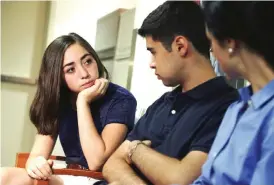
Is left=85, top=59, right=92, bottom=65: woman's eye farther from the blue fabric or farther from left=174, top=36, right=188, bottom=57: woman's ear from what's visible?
the blue fabric

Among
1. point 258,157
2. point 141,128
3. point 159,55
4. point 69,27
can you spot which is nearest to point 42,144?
point 141,128

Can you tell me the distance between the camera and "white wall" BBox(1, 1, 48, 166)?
3559mm

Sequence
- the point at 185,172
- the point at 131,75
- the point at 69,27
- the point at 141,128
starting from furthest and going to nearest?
the point at 69,27, the point at 131,75, the point at 141,128, the point at 185,172

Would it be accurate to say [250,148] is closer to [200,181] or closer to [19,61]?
[200,181]

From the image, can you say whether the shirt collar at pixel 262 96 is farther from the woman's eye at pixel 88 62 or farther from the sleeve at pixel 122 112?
the woman's eye at pixel 88 62

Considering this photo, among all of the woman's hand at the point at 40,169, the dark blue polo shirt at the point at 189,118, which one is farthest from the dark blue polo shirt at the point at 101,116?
the dark blue polo shirt at the point at 189,118

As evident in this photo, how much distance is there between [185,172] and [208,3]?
46 cm

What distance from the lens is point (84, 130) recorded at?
1.63 meters

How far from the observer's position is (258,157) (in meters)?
0.77

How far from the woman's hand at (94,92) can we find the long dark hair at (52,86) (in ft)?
0.38

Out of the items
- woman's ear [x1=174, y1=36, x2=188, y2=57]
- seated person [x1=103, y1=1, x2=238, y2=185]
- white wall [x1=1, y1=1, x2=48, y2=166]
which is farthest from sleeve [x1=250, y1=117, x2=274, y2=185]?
white wall [x1=1, y1=1, x2=48, y2=166]

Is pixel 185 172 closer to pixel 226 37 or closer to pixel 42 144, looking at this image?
pixel 226 37

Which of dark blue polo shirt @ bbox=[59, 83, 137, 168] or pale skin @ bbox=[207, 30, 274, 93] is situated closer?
pale skin @ bbox=[207, 30, 274, 93]

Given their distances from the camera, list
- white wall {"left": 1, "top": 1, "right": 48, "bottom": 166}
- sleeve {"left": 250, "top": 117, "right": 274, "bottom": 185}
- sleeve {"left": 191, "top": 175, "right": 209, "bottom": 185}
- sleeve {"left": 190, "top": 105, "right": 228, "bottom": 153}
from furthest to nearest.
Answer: white wall {"left": 1, "top": 1, "right": 48, "bottom": 166}
sleeve {"left": 190, "top": 105, "right": 228, "bottom": 153}
sleeve {"left": 191, "top": 175, "right": 209, "bottom": 185}
sleeve {"left": 250, "top": 117, "right": 274, "bottom": 185}
